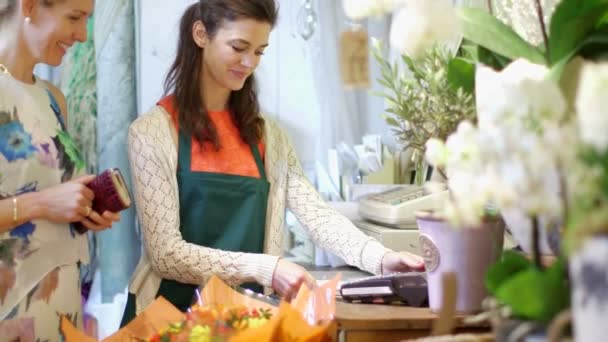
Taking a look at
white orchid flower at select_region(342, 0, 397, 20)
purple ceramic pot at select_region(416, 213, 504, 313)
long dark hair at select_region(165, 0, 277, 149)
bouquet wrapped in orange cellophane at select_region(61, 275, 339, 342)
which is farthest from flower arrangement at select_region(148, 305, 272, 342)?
long dark hair at select_region(165, 0, 277, 149)

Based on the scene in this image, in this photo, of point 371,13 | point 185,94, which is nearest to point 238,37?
point 185,94

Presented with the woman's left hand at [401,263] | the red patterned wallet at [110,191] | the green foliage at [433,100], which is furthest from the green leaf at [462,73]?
the red patterned wallet at [110,191]

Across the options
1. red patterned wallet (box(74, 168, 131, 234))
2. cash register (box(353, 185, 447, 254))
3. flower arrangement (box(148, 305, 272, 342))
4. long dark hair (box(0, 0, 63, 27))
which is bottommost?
flower arrangement (box(148, 305, 272, 342))

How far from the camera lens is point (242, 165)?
2020 millimetres

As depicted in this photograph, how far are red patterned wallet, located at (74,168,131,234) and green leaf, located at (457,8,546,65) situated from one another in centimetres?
78

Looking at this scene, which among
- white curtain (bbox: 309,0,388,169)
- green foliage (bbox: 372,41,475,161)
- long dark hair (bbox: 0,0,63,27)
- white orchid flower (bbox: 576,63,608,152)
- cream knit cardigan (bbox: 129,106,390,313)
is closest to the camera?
white orchid flower (bbox: 576,63,608,152)

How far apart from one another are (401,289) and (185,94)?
1038 mm

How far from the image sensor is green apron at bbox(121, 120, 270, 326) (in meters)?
1.90

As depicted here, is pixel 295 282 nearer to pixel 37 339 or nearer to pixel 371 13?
pixel 37 339

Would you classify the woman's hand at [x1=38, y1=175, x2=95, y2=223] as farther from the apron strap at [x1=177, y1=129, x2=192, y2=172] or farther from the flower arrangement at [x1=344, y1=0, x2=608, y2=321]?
the flower arrangement at [x1=344, y1=0, x2=608, y2=321]

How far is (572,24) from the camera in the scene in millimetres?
917

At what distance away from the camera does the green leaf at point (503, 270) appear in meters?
0.70

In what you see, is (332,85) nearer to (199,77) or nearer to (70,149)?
(199,77)

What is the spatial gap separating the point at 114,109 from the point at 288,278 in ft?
3.21
